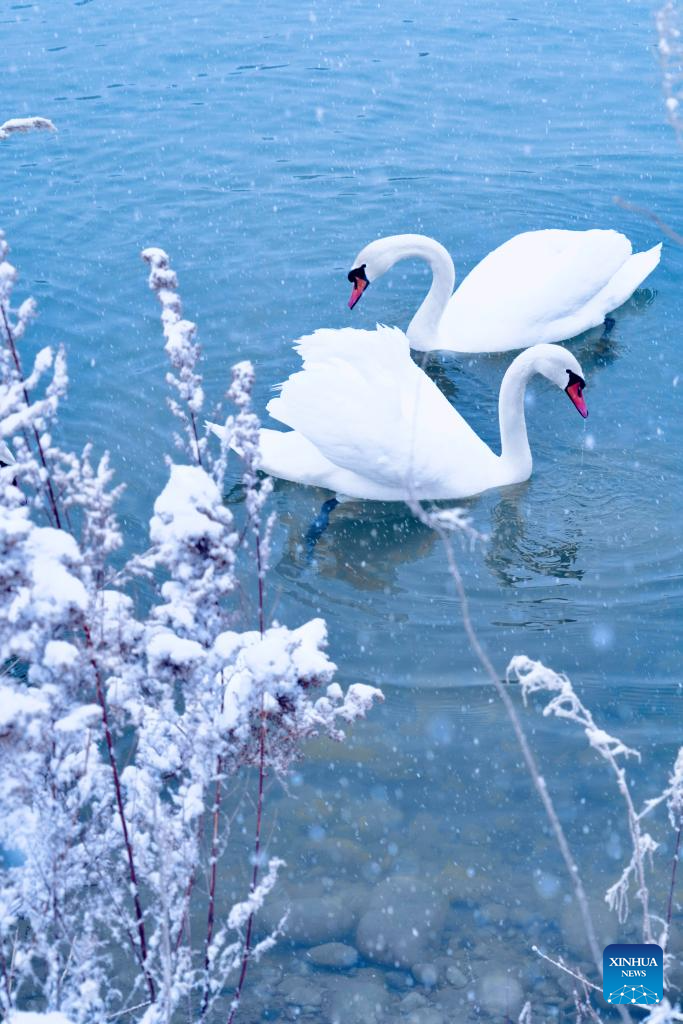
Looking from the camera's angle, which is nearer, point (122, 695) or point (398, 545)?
point (122, 695)

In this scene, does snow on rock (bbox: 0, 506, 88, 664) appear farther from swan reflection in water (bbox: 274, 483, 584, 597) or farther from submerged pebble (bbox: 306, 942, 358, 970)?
swan reflection in water (bbox: 274, 483, 584, 597)

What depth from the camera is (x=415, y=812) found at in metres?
5.38

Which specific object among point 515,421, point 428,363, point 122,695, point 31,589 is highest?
point 31,589

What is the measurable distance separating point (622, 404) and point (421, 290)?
8.08ft

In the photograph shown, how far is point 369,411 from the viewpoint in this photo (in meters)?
6.82

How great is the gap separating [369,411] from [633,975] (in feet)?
11.8

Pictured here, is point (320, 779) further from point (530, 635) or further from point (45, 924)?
point (45, 924)

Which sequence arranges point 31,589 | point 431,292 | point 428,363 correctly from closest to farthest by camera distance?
point 31,589, point 431,292, point 428,363

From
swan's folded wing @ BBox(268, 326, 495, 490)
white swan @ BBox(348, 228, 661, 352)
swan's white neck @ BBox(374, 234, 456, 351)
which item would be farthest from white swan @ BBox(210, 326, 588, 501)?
swan's white neck @ BBox(374, 234, 456, 351)

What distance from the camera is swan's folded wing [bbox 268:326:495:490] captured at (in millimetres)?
6816

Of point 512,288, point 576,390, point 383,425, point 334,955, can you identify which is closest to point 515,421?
point 576,390

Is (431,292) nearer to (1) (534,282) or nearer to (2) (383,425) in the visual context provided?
(1) (534,282)

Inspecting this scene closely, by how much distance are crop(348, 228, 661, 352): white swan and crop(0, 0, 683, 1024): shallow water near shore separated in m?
0.27

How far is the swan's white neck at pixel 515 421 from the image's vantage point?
7.40m
